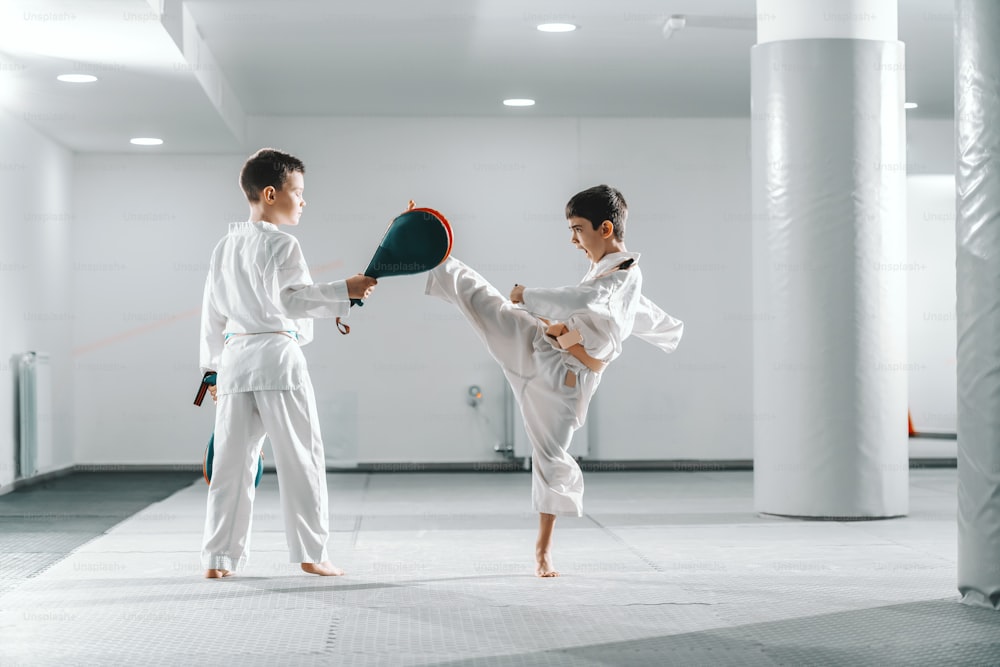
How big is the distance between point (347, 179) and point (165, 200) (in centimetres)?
137

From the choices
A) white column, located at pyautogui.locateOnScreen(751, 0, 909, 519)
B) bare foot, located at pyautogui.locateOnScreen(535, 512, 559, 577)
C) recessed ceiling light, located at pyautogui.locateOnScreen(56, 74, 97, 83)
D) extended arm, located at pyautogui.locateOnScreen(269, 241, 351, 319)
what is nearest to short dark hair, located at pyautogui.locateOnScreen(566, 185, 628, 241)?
extended arm, located at pyautogui.locateOnScreen(269, 241, 351, 319)

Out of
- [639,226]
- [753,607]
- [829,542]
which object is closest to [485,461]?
[639,226]

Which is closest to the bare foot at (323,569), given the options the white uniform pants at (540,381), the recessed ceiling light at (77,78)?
the white uniform pants at (540,381)

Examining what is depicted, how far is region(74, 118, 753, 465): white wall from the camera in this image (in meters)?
8.66

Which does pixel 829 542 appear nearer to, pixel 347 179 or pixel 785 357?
pixel 785 357

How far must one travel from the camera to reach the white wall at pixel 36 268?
7074 millimetres

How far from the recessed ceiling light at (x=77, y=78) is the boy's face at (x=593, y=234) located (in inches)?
137

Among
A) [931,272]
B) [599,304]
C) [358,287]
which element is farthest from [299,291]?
[931,272]

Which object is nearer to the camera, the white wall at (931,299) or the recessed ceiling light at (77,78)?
the recessed ceiling light at (77,78)

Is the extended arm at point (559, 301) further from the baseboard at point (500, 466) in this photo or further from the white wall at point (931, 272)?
the white wall at point (931, 272)

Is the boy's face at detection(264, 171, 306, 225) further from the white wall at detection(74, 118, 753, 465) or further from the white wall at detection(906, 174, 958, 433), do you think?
the white wall at detection(906, 174, 958, 433)

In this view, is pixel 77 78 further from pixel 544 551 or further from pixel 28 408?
pixel 544 551

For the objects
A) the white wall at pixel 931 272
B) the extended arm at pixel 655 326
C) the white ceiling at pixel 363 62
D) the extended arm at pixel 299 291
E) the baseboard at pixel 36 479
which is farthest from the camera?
the white wall at pixel 931 272

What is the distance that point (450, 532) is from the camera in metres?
5.16
